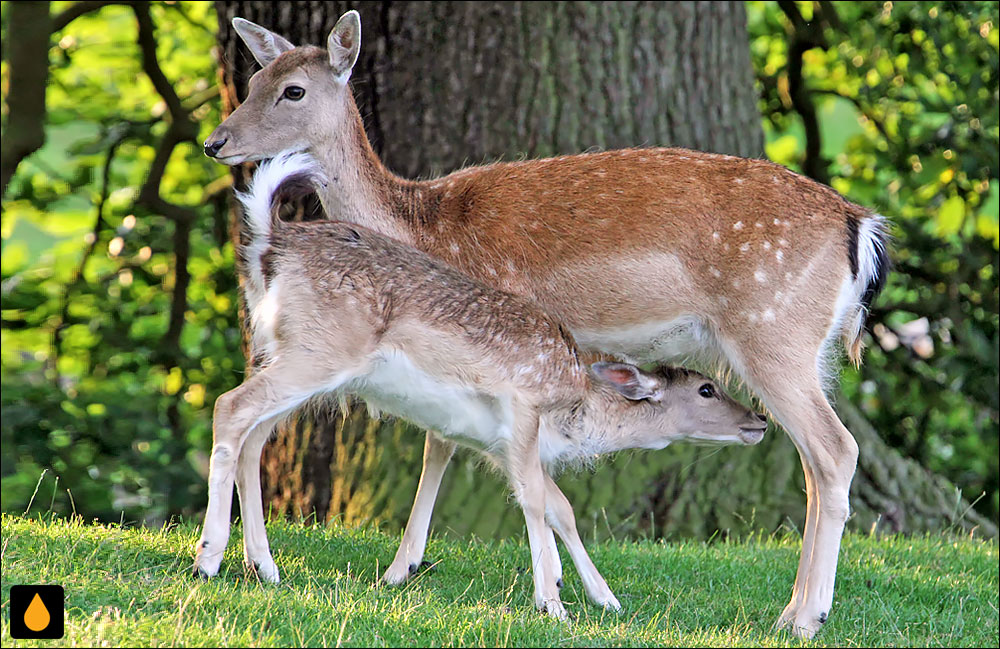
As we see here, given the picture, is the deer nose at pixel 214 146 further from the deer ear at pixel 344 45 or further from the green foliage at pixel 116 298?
the green foliage at pixel 116 298

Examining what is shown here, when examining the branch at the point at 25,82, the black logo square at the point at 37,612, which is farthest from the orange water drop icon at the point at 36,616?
the branch at the point at 25,82

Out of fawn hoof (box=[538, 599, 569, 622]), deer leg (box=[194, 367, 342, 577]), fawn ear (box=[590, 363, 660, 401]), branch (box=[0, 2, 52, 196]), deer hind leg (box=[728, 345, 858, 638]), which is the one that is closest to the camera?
deer leg (box=[194, 367, 342, 577])

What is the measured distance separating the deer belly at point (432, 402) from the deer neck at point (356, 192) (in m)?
0.75

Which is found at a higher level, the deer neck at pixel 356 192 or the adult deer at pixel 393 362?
the deer neck at pixel 356 192

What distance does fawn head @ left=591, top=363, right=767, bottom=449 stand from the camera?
18.0ft

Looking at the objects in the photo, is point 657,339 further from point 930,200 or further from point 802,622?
point 930,200

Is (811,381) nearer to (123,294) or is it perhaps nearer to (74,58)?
(123,294)

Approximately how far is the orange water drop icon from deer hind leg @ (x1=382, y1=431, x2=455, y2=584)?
5.50 ft

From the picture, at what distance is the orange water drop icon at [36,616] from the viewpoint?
355 cm

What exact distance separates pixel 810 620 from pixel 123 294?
5325 millimetres

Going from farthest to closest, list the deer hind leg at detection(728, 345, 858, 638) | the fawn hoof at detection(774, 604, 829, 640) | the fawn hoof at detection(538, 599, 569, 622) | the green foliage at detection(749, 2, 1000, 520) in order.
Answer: the green foliage at detection(749, 2, 1000, 520), the deer hind leg at detection(728, 345, 858, 638), the fawn hoof at detection(774, 604, 829, 640), the fawn hoof at detection(538, 599, 569, 622)

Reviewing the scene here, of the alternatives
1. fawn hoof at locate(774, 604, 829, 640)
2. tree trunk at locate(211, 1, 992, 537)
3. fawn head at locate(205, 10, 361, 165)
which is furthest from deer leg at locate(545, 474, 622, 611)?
fawn head at locate(205, 10, 361, 165)

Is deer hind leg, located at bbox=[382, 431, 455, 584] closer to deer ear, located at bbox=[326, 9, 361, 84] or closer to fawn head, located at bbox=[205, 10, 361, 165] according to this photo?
fawn head, located at bbox=[205, 10, 361, 165]

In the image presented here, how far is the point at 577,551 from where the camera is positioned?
5.05 m
